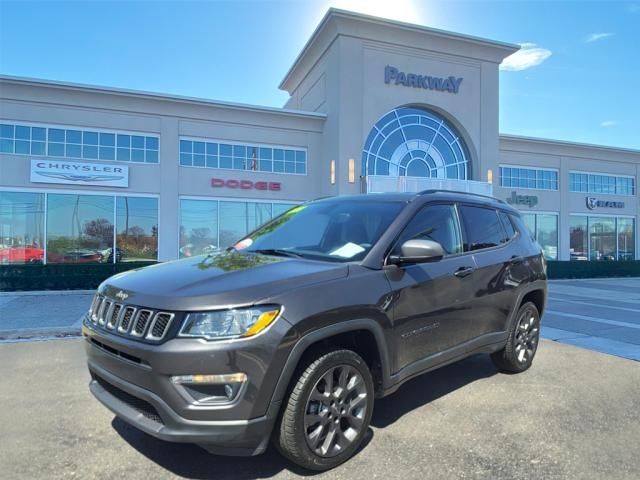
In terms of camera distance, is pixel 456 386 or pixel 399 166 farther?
pixel 399 166

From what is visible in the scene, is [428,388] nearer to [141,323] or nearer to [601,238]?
[141,323]

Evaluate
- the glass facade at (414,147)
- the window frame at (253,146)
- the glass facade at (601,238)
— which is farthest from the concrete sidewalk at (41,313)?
the glass facade at (601,238)

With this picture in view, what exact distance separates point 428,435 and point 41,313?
29.6 ft

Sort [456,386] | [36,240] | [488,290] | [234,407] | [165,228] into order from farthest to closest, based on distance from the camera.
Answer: [165,228] → [36,240] → [456,386] → [488,290] → [234,407]

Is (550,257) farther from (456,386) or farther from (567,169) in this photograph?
(456,386)

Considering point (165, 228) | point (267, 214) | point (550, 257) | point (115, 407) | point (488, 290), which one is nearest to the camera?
point (115, 407)

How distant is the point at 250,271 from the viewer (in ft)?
9.80

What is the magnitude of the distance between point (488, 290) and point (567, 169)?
26.9m

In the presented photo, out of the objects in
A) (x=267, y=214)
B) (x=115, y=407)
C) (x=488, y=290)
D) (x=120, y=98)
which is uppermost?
(x=120, y=98)

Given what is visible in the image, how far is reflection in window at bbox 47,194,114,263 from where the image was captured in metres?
17.6

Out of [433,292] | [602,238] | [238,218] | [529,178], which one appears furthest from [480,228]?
[602,238]

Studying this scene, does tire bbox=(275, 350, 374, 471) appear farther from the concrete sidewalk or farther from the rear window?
the concrete sidewalk

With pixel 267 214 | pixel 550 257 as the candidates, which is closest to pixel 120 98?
pixel 267 214

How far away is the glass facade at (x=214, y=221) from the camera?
19.5m
